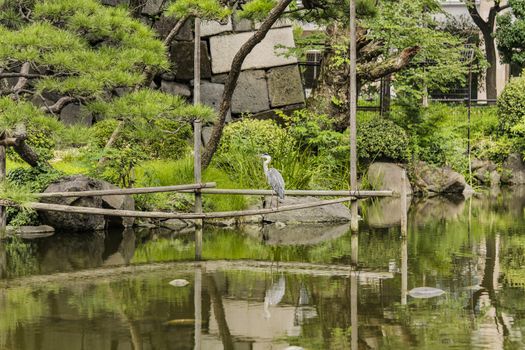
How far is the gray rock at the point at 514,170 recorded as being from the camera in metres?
25.6

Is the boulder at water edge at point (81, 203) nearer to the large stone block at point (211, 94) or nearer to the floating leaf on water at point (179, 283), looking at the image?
the floating leaf on water at point (179, 283)

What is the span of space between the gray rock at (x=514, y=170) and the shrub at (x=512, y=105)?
62cm

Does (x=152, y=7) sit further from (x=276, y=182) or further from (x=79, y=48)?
(x=79, y=48)

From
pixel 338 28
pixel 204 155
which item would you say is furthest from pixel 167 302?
pixel 338 28

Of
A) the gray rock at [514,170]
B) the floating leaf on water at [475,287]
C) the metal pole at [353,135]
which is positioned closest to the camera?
the floating leaf on water at [475,287]

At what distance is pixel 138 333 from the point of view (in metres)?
9.21

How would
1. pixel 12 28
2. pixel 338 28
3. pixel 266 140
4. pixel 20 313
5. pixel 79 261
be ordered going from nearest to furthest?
pixel 20 313 < pixel 79 261 < pixel 12 28 < pixel 266 140 < pixel 338 28

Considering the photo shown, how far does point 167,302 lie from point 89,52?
4298 millimetres

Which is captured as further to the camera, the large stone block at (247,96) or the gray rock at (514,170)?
the gray rock at (514,170)

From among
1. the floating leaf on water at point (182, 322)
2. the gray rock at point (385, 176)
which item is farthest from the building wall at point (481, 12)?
the floating leaf on water at point (182, 322)

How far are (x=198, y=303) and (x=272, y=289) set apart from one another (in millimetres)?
1129

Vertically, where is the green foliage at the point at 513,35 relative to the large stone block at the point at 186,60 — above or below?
above

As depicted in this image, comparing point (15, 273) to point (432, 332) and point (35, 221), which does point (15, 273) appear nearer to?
point (35, 221)

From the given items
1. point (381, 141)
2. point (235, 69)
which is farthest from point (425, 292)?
point (381, 141)
